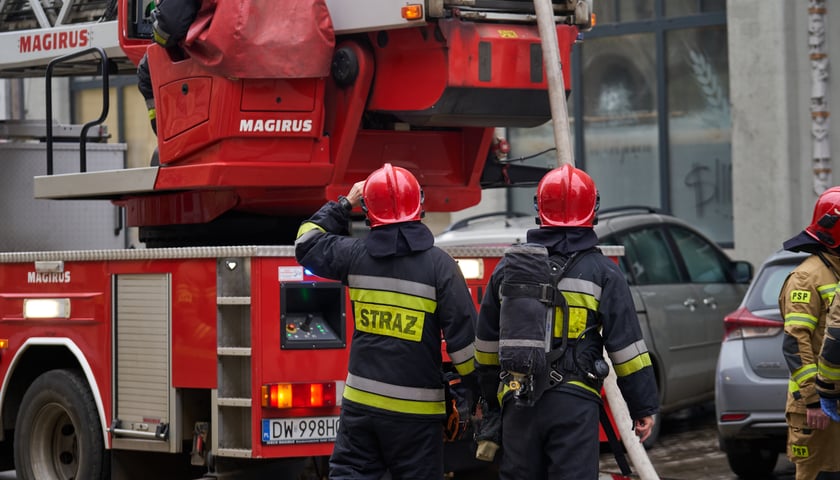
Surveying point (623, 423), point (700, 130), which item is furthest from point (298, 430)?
point (700, 130)

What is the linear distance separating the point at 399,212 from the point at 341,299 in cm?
109

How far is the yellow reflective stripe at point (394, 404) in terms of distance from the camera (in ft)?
20.8

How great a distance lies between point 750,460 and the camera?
10.2 m

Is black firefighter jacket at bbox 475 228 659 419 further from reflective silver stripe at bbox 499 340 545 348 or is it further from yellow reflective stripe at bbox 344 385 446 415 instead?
yellow reflective stripe at bbox 344 385 446 415

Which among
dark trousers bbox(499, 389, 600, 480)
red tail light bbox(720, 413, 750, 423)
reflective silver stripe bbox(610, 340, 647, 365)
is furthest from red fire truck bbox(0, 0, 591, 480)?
red tail light bbox(720, 413, 750, 423)

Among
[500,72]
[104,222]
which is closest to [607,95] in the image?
[104,222]

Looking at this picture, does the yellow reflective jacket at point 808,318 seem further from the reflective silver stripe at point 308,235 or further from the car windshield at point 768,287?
the car windshield at point 768,287

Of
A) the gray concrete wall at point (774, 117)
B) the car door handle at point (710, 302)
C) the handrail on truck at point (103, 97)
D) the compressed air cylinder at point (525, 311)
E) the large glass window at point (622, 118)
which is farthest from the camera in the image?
the large glass window at point (622, 118)

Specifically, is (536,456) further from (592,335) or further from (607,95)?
(607,95)

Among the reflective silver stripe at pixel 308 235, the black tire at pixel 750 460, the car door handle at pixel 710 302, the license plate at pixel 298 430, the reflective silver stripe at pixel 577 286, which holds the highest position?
the reflective silver stripe at pixel 308 235

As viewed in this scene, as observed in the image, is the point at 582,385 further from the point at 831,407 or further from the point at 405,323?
the point at 831,407

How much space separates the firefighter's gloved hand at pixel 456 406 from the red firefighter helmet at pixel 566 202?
81cm

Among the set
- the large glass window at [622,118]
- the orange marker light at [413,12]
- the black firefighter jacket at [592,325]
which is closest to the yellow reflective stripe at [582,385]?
the black firefighter jacket at [592,325]

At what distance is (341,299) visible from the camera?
743 cm
